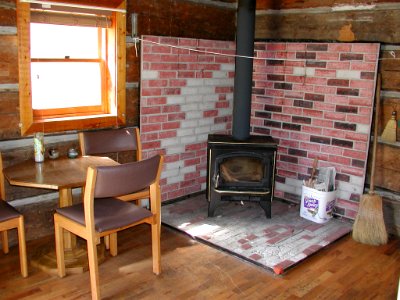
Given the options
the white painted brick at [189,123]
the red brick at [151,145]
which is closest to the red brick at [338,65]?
the white painted brick at [189,123]

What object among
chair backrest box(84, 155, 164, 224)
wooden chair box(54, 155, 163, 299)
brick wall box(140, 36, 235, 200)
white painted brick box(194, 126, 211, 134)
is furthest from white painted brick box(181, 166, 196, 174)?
chair backrest box(84, 155, 164, 224)

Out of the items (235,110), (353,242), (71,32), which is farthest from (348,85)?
(71,32)

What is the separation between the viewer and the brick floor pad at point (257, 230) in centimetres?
346

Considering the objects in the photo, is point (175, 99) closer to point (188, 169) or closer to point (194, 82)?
point (194, 82)

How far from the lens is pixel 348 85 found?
161 inches

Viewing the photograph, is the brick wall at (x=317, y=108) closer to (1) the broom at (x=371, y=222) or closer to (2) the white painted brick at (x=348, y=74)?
(2) the white painted brick at (x=348, y=74)

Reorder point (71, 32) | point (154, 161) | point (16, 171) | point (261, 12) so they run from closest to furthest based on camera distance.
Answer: point (154, 161), point (16, 171), point (71, 32), point (261, 12)

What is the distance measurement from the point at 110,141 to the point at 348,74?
2186mm

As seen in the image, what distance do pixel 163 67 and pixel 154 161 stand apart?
1.58m

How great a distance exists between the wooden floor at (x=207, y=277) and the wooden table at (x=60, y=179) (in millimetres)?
109

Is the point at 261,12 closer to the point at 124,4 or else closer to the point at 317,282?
the point at 124,4

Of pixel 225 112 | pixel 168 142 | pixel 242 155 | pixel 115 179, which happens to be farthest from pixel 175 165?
pixel 115 179

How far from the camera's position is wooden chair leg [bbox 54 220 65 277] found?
2.98 metres

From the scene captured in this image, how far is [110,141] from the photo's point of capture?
3768mm
